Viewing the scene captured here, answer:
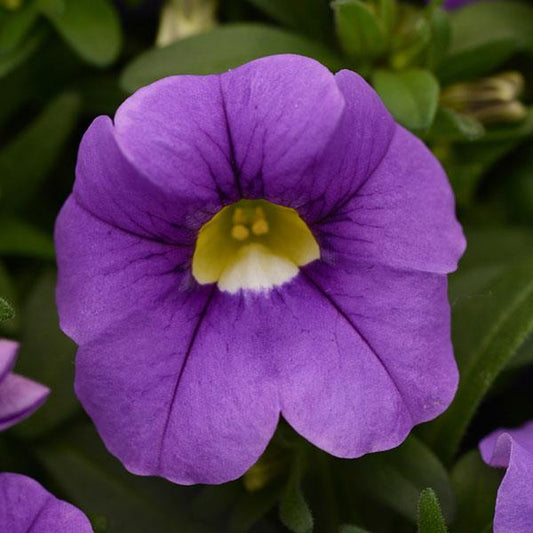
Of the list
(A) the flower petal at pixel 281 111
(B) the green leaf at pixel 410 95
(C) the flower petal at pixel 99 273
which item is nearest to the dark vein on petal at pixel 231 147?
(A) the flower petal at pixel 281 111

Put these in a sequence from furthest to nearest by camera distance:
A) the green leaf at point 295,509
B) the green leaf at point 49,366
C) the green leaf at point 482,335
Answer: the green leaf at point 49,366
the green leaf at point 482,335
the green leaf at point 295,509

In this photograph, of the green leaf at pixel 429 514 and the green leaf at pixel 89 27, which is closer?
the green leaf at pixel 429 514

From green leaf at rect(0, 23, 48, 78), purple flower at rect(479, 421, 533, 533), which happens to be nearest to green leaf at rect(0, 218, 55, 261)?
green leaf at rect(0, 23, 48, 78)

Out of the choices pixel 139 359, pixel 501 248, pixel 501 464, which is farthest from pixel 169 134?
pixel 501 248

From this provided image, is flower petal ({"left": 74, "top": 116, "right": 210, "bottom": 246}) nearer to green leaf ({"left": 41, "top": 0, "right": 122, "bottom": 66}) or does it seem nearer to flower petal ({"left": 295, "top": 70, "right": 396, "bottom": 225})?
flower petal ({"left": 295, "top": 70, "right": 396, "bottom": 225})

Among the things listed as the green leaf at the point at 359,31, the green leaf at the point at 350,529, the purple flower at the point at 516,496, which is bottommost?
the green leaf at the point at 350,529

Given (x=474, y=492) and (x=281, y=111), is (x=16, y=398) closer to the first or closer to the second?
(x=281, y=111)

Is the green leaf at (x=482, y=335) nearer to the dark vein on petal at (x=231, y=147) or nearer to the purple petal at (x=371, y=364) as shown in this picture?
the purple petal at (x=371, y=364)

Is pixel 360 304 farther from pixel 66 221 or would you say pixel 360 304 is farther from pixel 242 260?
pixel 66 221
